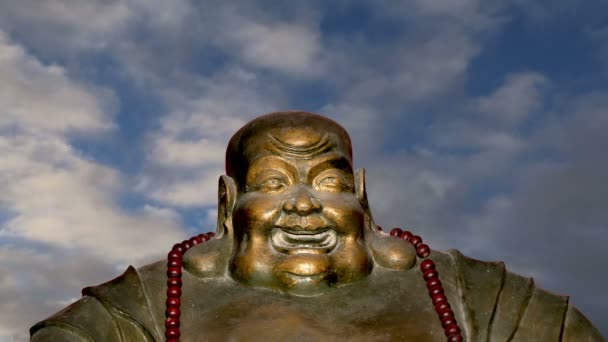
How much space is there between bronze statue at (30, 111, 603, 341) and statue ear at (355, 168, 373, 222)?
0.05 feet

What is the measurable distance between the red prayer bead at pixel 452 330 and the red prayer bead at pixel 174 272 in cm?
166

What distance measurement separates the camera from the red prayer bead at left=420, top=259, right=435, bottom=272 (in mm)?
5539

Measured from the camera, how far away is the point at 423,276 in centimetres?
555

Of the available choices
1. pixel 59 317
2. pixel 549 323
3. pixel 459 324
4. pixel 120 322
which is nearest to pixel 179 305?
pixel 120 322

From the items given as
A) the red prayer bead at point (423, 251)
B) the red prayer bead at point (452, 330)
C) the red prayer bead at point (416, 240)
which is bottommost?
the red prayer bead at point (452, 330)

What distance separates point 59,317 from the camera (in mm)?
5184

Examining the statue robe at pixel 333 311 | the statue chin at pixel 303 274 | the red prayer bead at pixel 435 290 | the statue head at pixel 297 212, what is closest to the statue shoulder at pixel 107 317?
the statue robe at pixel 333 311

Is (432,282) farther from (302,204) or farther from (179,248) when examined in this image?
(179,248)

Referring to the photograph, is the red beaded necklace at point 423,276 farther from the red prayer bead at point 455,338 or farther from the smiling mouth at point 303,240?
the smiling mouth at point 303,240

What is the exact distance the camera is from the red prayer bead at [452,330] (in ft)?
16.9

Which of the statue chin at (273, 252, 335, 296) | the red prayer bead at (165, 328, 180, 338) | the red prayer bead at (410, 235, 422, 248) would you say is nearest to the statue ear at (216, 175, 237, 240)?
the statue chin at (273, 252, 335, 296)

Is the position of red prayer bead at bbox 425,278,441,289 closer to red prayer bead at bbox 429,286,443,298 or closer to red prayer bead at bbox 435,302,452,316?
red prayer bead at bbox 429,286,443,298

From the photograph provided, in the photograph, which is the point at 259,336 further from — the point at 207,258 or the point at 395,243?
the point at 395,243

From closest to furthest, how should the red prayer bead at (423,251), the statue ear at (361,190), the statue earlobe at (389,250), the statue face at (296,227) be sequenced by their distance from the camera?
the statue face at (296,227), the statue earlobe at (389,250), the red prayer bead at (423,251), the statue ear at (361,190)
